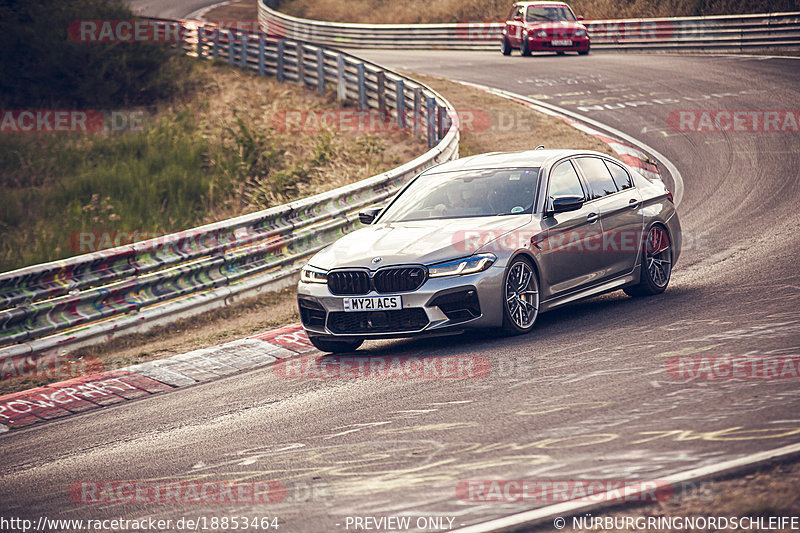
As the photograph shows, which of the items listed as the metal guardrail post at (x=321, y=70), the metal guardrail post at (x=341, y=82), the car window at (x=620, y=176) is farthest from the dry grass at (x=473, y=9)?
the car window at (x=620, y=176)

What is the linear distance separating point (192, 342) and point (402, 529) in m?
5.95

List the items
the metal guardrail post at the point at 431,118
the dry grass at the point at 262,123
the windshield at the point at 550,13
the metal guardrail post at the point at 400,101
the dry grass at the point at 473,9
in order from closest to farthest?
the dry grass at the point at 262,123
the metal guardrail post at the point at 431,118
the metal guardrail post at the point at 400,101
the windshield at the point at 550,13
the dry grass at the point at 473,9

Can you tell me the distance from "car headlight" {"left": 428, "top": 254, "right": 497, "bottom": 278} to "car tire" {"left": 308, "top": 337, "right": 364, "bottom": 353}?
1.09 metres

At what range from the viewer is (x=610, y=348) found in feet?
24.8

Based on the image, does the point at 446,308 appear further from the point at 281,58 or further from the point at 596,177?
the point at 281,58

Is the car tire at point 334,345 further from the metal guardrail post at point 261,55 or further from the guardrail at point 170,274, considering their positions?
the metal guardrail post at point 261,55

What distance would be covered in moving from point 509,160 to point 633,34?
23.8 meters

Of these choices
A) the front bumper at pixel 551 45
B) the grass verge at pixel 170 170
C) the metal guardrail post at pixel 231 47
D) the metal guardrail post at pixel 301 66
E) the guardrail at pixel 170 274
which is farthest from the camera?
the metal guardrail post at pixel 231 47

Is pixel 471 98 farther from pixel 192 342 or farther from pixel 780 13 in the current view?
pixel 192 342

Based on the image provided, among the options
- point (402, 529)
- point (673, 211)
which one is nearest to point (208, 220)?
point (673, 211)

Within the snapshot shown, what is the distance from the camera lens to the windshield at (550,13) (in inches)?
1207

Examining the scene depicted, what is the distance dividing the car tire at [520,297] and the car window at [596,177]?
1506 mm


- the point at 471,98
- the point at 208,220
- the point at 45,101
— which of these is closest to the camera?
the point at 208,220

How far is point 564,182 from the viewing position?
9438mm
